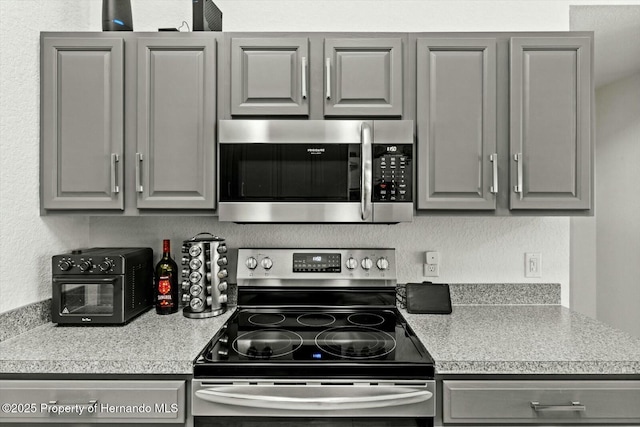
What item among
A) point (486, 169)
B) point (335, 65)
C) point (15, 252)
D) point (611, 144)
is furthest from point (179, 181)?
point (611, 144)

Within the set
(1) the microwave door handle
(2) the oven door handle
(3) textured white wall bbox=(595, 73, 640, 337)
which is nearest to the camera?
(2) the oven door handle

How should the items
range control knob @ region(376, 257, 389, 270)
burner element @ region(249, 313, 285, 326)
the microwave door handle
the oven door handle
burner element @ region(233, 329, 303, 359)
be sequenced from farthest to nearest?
1. range control knob @ region(376, 257, 389, 270)
2. burner element @ region(249, 313, 285, 326)
3. the microwave door handle
4. burner element @ region(233, 329, 303, 359)
5. the oven door handle

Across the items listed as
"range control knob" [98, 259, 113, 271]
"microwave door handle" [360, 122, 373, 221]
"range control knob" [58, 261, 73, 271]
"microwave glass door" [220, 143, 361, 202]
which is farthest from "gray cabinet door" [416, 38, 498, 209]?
"range control knob" [58, 261, 73, 271]

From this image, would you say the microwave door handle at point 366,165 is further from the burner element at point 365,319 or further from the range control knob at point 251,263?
the range control knob at point 251,263

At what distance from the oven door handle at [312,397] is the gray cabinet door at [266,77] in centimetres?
105

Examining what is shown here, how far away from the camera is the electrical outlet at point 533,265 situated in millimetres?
2094

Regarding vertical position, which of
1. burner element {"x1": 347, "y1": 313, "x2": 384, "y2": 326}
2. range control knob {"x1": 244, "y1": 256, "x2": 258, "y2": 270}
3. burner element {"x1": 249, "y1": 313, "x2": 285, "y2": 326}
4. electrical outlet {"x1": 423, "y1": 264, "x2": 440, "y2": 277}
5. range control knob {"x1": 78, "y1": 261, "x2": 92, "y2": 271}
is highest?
range control knob {"x1": 78, "y1": 261, "x2": 92, "y2": 271}

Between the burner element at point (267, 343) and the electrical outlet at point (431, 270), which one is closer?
the burner element at point (267, 343)

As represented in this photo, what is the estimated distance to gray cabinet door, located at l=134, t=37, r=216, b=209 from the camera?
68.8 inches

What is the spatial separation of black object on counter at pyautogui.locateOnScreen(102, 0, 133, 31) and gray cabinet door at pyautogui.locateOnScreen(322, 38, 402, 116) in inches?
35.6

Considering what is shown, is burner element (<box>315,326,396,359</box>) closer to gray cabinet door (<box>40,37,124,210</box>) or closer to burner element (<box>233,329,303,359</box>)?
burner element (<box>233,329,303,359</box>)

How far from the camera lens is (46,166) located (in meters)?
1.74

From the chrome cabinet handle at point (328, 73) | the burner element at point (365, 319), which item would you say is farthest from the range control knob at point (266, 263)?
the chrome cabinet handle at point (328, 73)

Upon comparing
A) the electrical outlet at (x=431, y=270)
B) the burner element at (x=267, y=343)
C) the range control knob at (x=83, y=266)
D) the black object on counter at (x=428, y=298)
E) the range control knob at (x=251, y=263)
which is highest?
the range control knob at (x=83, y=266)
